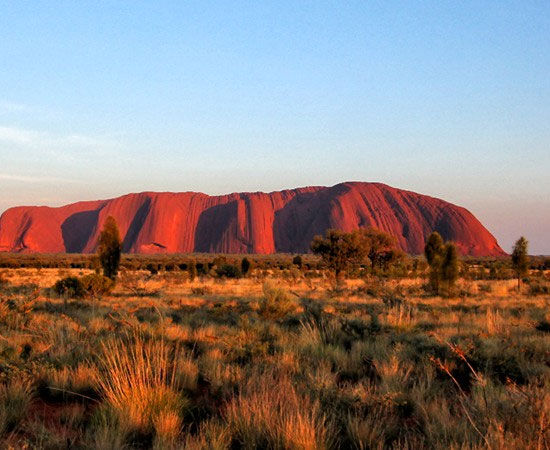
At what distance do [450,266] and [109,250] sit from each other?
15919mm

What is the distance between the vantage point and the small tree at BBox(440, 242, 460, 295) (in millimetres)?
21984

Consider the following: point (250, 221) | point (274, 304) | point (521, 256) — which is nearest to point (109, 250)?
point (274, 304)

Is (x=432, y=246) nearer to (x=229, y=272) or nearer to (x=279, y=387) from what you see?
(x=229, y=272)

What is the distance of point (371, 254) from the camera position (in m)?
46.6

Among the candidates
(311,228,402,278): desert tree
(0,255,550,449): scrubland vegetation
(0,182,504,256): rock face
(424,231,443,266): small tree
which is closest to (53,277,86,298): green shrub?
(0,255,550,449): scrubland vegetation

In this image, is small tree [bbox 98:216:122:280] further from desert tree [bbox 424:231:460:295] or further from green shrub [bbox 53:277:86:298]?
desert tree [bbox 424:231:460:295]

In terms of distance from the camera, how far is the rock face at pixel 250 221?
127812mm

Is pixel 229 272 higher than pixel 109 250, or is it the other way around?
pixel 109 250

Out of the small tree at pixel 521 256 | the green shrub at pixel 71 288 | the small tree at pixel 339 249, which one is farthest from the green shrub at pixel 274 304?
the small tree at pixel 339 249

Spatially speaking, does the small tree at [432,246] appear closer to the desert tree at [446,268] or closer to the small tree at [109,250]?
the desert tree at [446,268]

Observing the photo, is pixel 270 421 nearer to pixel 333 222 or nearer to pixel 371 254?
pixel 371 254

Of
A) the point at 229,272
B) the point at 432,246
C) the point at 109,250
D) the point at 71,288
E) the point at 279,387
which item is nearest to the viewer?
the point at 279,387

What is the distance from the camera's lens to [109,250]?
81.8ft

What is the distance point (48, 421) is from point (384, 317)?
29.2 ft
